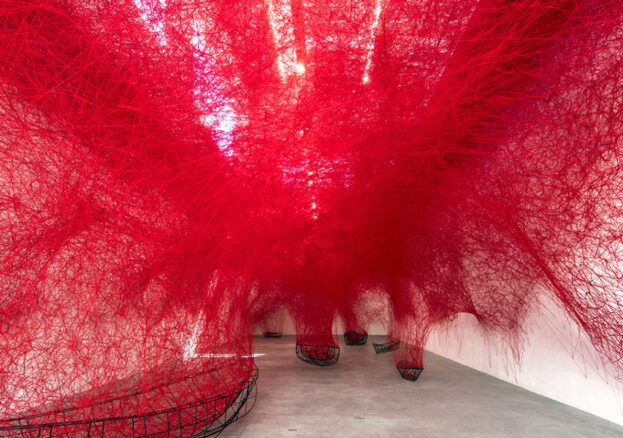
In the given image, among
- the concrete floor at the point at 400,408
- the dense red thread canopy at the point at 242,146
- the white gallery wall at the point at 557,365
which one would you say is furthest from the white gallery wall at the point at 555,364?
the dense red thread canopy at the point at 242,146

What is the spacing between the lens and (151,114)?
282 cm

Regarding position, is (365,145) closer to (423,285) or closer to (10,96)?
(10,96)

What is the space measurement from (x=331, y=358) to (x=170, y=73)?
7194mm

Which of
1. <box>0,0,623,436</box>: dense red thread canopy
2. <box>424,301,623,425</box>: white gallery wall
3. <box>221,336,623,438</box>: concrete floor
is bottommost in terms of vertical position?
<box>221,336,623,438</box>: concrete floor

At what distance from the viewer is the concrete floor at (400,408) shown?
449cm

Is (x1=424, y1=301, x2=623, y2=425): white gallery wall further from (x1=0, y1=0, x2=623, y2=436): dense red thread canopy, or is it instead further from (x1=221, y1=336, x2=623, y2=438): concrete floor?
(x1=0, y1=0, x2=623, y2=436): dense red thread canopy

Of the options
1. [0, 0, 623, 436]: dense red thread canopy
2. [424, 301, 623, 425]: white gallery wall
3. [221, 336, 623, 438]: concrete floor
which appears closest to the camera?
[0, 0, 623, 436]: dense red thread canopy

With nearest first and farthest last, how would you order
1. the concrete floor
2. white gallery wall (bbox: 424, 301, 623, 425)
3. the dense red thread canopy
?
the dense red thread canopy, the concrete floor, white gallery wall (bbox: 424, 301, 623, 425)

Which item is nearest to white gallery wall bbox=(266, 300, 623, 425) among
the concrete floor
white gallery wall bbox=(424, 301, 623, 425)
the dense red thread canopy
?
white gallery wall bbox=(424, 301, 623, 425)

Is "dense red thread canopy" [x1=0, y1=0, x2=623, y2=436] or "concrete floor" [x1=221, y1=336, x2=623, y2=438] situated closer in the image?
"dense red thread canopy" [x1=0, y1=0, x2=623, y2=436]

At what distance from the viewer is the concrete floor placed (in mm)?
4488

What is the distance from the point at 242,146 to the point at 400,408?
167 inches

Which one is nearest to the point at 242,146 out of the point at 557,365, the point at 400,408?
the point at 400,408

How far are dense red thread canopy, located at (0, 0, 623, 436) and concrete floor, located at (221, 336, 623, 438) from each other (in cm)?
101
